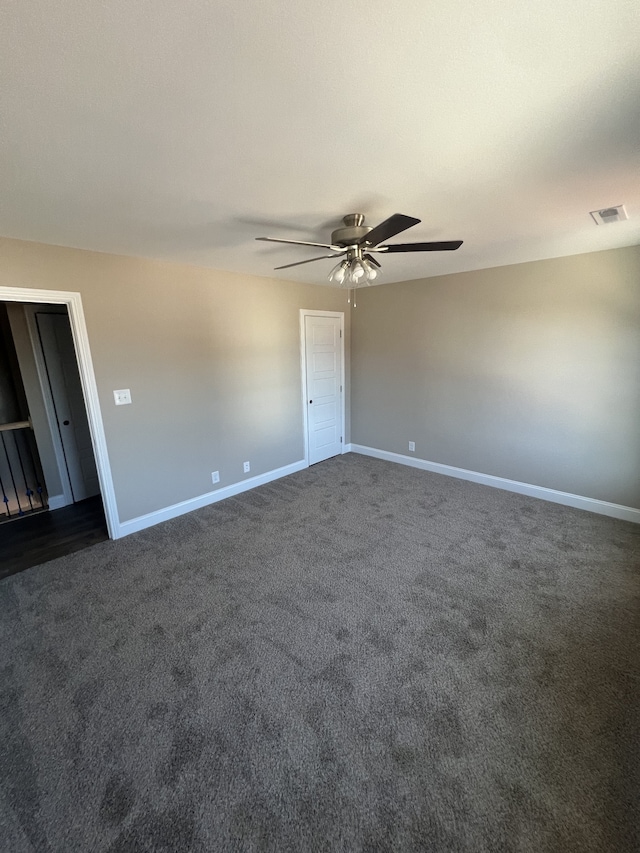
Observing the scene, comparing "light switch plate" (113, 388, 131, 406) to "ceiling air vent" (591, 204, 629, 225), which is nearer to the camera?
"ceiling air vent" (591, 204, 629, 225)

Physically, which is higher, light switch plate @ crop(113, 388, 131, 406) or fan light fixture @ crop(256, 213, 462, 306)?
fan light fixture @ crop(256, 213, 462, 306)

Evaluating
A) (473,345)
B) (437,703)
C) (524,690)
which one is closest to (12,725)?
(437,703)

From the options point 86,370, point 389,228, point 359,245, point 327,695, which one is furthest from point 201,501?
point 389,228

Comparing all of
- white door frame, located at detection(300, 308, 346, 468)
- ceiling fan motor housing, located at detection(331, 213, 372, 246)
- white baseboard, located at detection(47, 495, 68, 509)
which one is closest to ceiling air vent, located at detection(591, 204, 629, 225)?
ceiling fan motor housing, located at detection(331, 213, 372, 246)

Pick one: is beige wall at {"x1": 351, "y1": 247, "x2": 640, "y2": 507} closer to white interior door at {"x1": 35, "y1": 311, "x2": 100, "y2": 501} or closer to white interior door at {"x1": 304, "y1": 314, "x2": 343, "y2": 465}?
white interior door at {"x1": 304, "y1": 314, "x2": 343, "y2": 465}

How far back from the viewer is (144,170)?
5.16ft

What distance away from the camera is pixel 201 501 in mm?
3779

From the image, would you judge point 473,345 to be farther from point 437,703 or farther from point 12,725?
point 12,725

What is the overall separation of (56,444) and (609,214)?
5266 mm

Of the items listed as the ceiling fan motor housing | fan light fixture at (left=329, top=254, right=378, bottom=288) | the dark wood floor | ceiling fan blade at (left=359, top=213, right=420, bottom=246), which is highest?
the ceiling fan motor housing

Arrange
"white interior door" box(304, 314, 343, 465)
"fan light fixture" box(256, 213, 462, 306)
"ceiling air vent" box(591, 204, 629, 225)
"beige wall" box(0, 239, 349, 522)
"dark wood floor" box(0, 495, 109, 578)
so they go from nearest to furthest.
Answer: "fan light fixture" box(256, 213, 462, 306) < "ceiling air vent" box(591, 204, 629, 225) < "beige wall" box(0, 239, 349, 522) < "dark wood floor" box(0, 495, 109, 578) < "white interior door" box(304, 314, 343, 465)

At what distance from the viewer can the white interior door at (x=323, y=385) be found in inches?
184

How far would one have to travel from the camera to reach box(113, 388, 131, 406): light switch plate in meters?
3.05

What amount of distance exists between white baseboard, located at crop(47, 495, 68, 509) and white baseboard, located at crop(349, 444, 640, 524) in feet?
12.8
